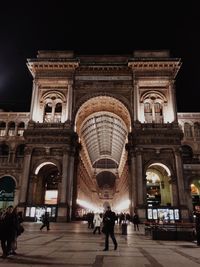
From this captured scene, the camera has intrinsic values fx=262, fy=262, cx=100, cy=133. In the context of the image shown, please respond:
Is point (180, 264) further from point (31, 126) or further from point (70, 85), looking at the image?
point (70, 85)

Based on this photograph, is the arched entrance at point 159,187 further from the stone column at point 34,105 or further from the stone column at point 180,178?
the stone column at point 34,105

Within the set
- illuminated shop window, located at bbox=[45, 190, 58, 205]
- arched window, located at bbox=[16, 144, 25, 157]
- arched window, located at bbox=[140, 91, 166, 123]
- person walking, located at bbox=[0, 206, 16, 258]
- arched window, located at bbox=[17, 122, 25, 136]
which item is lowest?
person walking, located at bbox=[0, 206, 16, 258]

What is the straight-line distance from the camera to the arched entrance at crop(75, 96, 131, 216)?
41.9 metres

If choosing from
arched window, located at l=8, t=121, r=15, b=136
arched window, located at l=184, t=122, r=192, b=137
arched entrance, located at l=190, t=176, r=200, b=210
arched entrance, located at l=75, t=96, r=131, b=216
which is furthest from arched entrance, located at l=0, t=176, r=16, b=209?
arched window, located at l=184, t=122, r=192, b=137

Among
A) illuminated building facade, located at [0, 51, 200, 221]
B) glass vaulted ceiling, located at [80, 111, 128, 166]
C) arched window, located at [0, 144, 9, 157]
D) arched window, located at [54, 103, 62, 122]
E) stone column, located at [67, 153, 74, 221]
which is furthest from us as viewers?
glass vaulted ceiling, located at [80, 111, 128, 166]

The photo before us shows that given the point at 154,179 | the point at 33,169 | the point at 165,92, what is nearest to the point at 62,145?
the point at 33,169

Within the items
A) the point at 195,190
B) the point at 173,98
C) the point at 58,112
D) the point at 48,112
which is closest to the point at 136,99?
the point at 173,98

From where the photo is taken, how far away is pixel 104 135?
207 feet

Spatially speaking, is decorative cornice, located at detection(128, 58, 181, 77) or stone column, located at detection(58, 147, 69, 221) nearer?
stone column, located at detection(58, 147, 69, 221)

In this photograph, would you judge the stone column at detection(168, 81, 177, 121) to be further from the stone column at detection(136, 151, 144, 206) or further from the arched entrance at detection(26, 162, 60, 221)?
the arched entrance at detection(26, 162, 60, 221)

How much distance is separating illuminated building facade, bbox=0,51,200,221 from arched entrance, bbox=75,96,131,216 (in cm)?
35

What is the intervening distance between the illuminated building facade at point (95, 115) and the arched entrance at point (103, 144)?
0.35 metres

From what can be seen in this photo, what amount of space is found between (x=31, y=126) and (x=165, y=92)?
20157 millimetres

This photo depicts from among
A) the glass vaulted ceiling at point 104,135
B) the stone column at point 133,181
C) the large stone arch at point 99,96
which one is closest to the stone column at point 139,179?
the stone column at point 133,181
